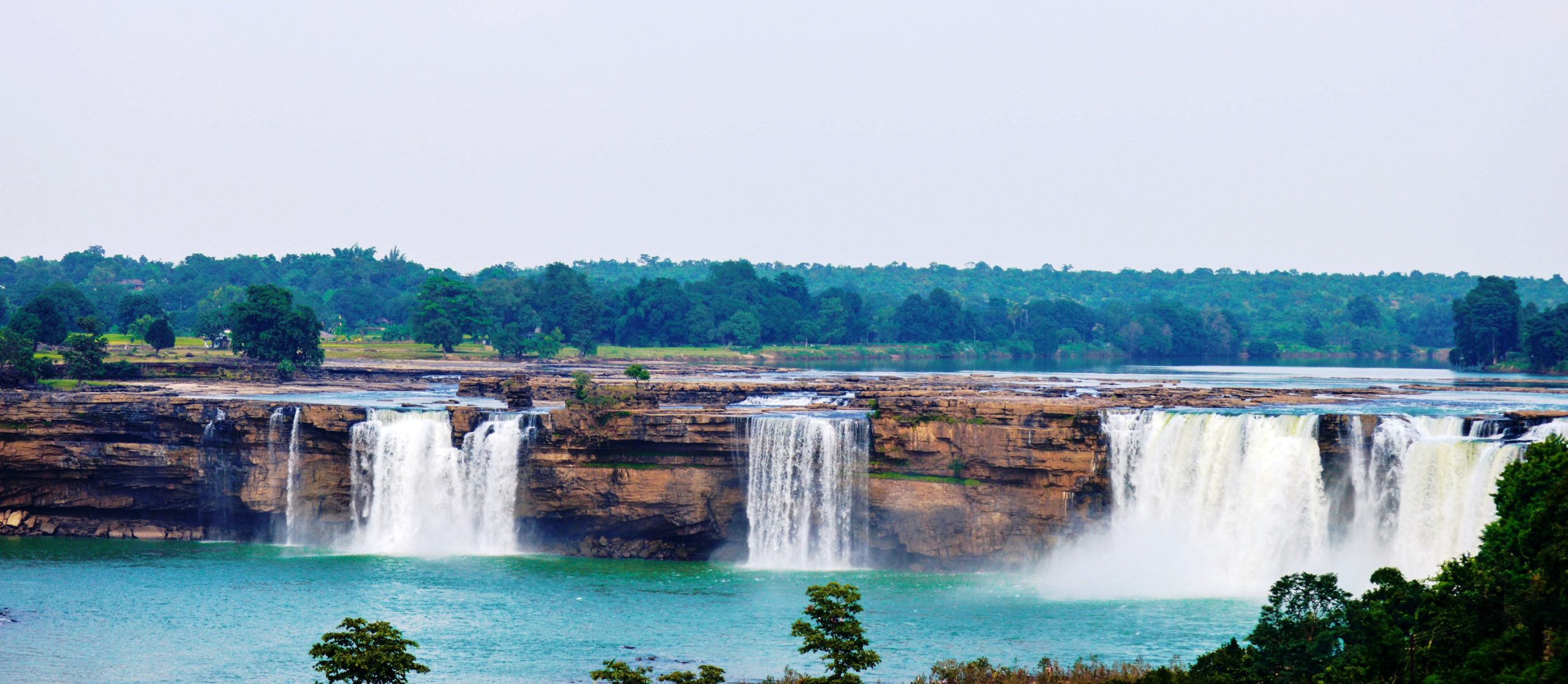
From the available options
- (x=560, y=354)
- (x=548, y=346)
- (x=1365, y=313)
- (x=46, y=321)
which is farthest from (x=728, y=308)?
(x=1365, y=313)

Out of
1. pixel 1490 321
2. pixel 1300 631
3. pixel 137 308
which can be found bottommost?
pixel 1300 631

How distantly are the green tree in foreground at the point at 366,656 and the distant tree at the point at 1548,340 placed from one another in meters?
74.4

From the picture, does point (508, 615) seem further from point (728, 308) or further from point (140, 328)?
point (728, 308)

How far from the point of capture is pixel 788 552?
45688mm

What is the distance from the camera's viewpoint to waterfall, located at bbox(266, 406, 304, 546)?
1903 inches

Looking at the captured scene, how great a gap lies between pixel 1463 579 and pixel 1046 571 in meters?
18.1

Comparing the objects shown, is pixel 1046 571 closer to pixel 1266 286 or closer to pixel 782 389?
pixel 782 389

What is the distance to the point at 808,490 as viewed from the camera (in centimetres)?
4559

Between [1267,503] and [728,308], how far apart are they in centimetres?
9030

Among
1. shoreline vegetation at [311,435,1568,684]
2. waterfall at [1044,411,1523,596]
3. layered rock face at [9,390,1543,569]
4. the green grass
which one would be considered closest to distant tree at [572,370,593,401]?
layered rock face at [9,390,1543,569]

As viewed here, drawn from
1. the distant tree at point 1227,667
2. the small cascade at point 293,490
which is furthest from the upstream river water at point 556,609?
the distant tree at point 1227,667

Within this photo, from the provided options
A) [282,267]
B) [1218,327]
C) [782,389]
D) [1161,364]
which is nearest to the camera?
[782,389]

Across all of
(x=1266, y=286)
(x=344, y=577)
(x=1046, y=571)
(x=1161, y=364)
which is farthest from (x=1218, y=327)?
(x=344, y=577)

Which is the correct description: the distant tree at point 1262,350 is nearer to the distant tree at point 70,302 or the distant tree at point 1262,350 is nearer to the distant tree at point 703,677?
the distant tree at point 70,302
